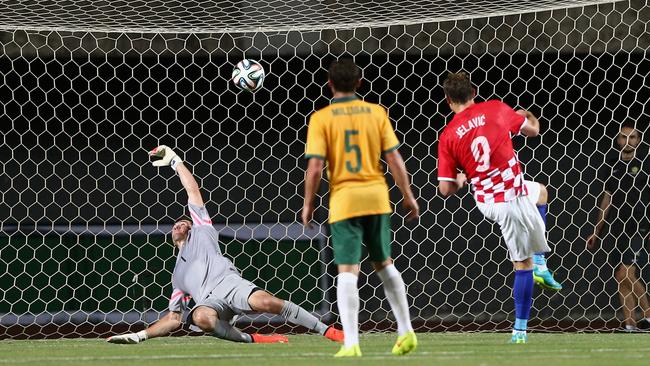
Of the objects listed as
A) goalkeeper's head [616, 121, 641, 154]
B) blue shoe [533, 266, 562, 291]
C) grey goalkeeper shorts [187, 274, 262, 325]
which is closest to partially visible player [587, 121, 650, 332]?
goalkeeper's head [616, 121, 641, 154]

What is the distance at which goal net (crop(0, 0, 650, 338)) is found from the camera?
33.0ft

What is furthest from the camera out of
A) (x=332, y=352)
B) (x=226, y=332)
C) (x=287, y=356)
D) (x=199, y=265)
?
(x=199, y=265)

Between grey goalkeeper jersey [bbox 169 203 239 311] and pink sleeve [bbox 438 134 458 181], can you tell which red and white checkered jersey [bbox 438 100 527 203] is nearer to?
pink sleeve [bbox 438 134 458 181]

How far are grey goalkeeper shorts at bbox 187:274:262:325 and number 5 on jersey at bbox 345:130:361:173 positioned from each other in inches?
81.4

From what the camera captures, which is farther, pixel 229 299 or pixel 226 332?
pixel 229 299

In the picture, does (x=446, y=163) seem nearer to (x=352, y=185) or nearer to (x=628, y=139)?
(x=352, y=185)

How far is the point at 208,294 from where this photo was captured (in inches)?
306

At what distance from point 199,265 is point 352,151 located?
8.04ft

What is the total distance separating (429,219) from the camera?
37.4ft

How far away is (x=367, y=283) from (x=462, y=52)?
92.1 inches

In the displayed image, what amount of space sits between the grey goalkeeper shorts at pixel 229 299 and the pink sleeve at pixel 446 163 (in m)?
1.47

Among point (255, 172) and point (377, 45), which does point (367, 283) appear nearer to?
point (255, 172)

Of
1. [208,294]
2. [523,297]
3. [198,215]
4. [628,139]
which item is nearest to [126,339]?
[208,294]

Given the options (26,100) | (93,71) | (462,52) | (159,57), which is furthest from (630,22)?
(26,100)
